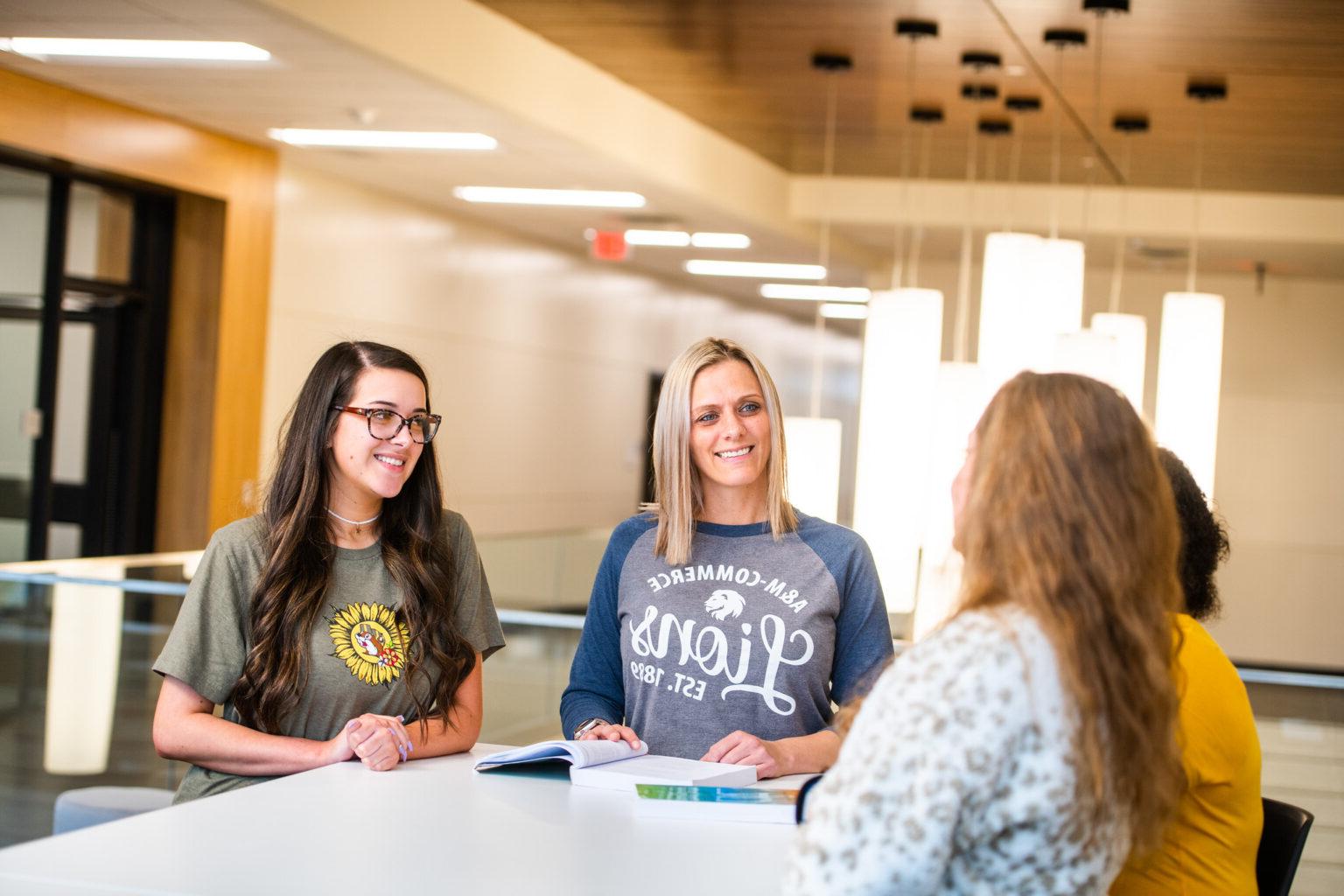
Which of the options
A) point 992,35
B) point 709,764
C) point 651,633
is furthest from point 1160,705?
point 992,35

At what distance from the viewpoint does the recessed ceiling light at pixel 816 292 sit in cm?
1444

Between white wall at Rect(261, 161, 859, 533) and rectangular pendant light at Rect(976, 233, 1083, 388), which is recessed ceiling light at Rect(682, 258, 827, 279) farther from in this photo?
rectangular pendant light at Rect(976, 233, 1083, 388)

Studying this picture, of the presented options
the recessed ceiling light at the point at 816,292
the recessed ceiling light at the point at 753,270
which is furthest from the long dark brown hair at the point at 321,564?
the recessed ceiling light at the point at 816,292

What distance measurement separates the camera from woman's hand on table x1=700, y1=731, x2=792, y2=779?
2.28 m

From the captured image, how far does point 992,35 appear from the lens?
7.01 metres

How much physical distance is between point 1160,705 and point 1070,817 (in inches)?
6.0

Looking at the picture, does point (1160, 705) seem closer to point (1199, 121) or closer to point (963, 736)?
point (963, 736)

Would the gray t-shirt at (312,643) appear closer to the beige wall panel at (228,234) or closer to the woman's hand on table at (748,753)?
the woman's hand on table at (748,753)

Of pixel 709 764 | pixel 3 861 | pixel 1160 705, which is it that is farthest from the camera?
pixel 709 764

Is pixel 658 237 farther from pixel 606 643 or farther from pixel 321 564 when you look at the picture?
pixel 321 564

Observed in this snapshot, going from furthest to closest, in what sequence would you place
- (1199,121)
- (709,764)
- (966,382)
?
(1199,121) < (966,382) < (709,764)

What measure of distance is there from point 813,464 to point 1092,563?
4392 millimetres

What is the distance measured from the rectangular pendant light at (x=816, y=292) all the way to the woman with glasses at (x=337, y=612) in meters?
11.7

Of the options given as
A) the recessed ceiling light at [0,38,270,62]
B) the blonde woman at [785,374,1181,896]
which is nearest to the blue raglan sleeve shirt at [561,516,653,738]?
the blonde woman at [785,374,1181,896]
